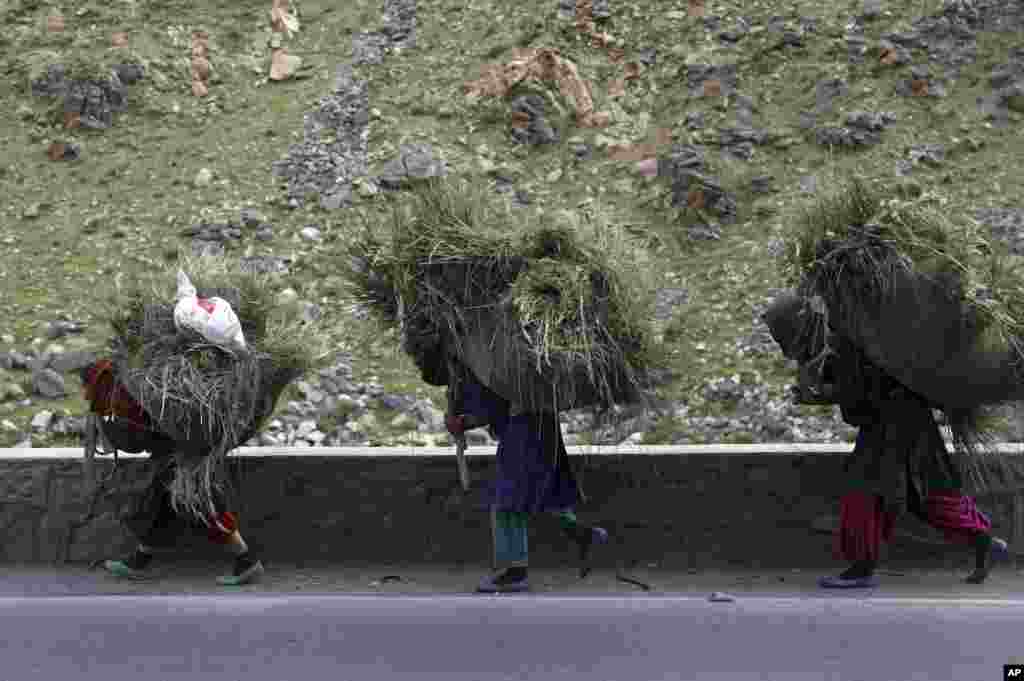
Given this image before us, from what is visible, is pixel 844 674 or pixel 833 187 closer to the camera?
pixel 844 674

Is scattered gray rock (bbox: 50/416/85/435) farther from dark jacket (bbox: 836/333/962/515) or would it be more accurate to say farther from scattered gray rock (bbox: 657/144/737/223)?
dark jacket (bbox: 836/333/962/515)

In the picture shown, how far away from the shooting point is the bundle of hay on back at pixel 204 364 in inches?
237

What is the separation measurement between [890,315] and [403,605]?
248 cm

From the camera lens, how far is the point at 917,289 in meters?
5.59

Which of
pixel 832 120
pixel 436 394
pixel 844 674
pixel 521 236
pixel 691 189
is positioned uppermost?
pixel 832 120

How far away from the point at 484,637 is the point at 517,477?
960 mm

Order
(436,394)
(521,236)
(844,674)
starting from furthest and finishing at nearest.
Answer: (436,394), (521,236), (844,674)

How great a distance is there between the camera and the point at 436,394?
1200 centimetres

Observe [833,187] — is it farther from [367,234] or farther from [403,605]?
[403,605]

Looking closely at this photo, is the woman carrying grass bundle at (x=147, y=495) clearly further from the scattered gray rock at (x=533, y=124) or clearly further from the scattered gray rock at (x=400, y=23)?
the scattered gray rock at (x=400, y=23)

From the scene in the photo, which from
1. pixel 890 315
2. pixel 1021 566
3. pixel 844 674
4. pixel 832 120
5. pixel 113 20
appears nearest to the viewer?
pixel 844 674

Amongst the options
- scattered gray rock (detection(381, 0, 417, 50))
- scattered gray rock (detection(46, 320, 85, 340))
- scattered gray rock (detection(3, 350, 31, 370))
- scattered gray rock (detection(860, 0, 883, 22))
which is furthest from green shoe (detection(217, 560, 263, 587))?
scattered gray rock (detection(860, 0, 883, 22))

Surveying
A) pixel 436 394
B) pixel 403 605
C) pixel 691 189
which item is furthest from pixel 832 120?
pixel 403 605

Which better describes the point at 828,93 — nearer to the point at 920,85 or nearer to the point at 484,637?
the point at 920,85
